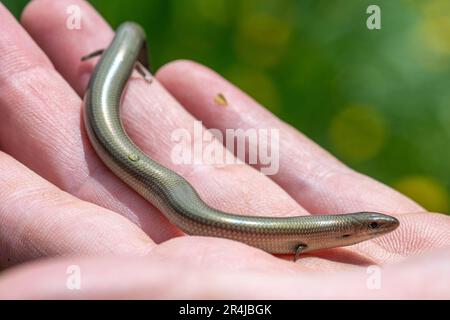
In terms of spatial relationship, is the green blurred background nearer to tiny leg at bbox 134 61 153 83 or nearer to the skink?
tiny leg at bbox 134 61 153 83

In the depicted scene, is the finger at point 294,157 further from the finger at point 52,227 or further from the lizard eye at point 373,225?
the finger at point 52,227

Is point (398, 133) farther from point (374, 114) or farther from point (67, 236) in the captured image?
point (67, 236)

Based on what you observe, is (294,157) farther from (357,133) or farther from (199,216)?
(357,133)

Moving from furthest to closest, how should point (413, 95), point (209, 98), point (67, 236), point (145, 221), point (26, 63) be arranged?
1. point (413, 95)
2. point (209, 98)
3. point (26, 63)
4. point (145, 221)
5. point (67, 236)

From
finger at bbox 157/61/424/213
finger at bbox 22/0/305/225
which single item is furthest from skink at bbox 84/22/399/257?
finger at bbox 157/61/424/213

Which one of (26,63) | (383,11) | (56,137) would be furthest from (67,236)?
(383,11)

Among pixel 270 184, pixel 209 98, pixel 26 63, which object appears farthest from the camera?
pixel 209 98

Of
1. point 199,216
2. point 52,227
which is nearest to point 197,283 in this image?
point 52,227

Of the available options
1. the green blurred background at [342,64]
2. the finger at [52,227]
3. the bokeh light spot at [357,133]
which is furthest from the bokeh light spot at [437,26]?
the finger at [52,227]
